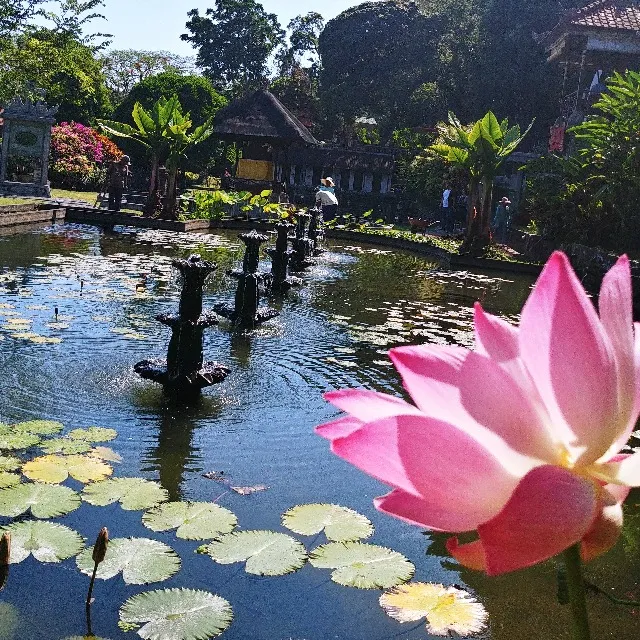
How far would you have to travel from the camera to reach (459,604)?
2.46 meters

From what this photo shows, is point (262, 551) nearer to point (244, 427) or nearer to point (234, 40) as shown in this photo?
point (244, 427)

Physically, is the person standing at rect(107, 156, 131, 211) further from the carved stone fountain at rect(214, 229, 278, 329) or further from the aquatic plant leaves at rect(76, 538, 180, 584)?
the aquatic plant leaves at rect(76, 538, 180, 584)

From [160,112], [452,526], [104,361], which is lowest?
[104,361]

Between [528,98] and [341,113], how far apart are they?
10.4m

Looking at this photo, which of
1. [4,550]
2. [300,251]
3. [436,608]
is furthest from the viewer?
[300,251]

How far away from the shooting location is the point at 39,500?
9.45ft

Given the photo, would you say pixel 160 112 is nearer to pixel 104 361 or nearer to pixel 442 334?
pixel 442 334

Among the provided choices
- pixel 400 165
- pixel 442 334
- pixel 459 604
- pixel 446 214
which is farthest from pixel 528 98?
pixel 459 604

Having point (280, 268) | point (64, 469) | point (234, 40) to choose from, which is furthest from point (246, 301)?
point (234, 40)

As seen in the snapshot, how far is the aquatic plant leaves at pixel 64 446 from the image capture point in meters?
3.47

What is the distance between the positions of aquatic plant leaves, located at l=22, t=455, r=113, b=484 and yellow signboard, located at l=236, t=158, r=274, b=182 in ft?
86.7

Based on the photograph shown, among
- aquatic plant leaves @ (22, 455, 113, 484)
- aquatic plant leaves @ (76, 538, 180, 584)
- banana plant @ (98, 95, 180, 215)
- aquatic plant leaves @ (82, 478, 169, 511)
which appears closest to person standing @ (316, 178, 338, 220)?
banana plant @ (98, 95, 180, 215)

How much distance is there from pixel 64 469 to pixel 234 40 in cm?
5808

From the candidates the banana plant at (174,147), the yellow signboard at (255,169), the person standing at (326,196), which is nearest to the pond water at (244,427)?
the banana plant at (174,147)
